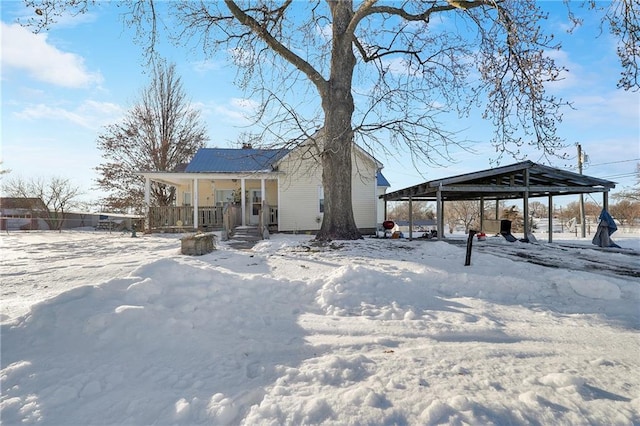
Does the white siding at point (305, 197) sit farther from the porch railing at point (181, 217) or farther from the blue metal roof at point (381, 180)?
the porch railing at point (181, 217)

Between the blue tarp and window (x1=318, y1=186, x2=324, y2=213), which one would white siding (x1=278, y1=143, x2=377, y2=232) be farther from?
the blue tarp

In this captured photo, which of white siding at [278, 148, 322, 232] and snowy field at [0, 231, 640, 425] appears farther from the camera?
white siding at [278, 148, 322, 232]

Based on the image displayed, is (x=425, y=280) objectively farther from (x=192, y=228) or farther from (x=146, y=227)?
(x=146, y=227)

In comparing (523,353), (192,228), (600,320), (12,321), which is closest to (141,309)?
(12,321)

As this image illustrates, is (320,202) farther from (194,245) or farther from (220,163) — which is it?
(194,245)

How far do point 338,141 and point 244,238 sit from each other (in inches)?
219

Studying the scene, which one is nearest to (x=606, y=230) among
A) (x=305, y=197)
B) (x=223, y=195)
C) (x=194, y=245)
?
(x=305, y=197)

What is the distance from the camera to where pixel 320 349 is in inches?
124

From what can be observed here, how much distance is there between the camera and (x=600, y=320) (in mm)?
4051

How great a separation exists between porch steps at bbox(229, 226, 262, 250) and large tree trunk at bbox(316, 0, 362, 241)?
277 centimetres

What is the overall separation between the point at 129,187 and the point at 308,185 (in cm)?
1672

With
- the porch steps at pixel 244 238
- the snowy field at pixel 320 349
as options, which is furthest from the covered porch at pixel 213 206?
the snowy field at pixel 320 349

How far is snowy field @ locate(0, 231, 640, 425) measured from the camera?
213 centimetres

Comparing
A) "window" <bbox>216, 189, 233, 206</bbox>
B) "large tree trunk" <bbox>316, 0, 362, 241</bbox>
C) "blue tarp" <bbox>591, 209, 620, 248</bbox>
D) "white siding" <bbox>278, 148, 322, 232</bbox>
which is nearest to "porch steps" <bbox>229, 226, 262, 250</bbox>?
"large tree trunk" <bbox>316, 0, 362, 241</bbox>
